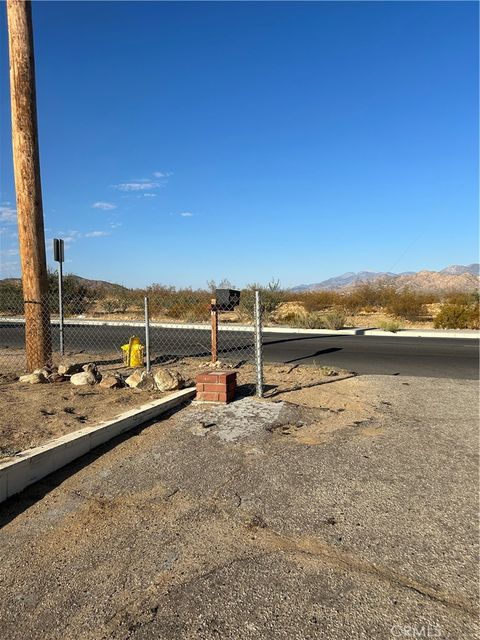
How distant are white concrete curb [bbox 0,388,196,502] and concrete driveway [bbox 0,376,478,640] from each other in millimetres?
103

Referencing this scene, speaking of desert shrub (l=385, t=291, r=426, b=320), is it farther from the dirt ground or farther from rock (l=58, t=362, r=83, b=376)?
rock (l=58, t=362, r=83, b=376)

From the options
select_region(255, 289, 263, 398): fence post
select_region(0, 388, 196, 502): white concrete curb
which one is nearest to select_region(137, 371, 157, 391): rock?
select_region(0, 388, 196, 502): white concrete curb

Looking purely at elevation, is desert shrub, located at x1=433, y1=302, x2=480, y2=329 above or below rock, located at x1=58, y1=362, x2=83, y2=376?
above

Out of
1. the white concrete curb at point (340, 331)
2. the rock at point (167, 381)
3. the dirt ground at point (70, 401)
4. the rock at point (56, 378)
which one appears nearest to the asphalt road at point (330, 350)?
the white concrete curb at point (340, 331)

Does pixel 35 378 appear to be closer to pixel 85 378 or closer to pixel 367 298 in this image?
pixel 85 378

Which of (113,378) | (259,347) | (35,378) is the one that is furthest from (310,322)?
(35,378)

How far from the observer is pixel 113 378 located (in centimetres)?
705

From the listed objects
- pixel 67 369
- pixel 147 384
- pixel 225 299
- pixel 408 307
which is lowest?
pixel 147 384

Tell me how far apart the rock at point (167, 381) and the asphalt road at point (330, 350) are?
157 inches

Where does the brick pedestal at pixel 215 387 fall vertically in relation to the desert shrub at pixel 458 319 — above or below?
below

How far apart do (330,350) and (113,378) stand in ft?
24.9

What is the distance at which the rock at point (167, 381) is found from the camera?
22.1 ft

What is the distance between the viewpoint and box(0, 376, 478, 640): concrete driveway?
Answer: 7.48 feet

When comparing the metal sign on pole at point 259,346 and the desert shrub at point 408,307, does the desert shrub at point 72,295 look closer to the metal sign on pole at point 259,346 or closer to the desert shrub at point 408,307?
the desert shrub at point 408,307
